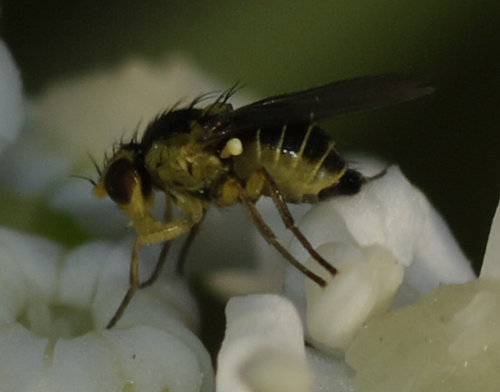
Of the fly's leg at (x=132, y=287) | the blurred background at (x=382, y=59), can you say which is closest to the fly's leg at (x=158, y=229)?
the fly's leg at (x=132, y=287)

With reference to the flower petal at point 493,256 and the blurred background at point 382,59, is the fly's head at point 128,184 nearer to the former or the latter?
the blurred background at point 382,59

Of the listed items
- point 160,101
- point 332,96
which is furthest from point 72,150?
point 332,96

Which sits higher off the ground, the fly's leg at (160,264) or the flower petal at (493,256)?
the flower petal at (493,256)

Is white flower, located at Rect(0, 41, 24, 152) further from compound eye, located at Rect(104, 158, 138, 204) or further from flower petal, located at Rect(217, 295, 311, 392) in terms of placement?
flower petal, located at Rect(217, 295, 311, 392)

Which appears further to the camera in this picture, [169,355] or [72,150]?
[72,150]

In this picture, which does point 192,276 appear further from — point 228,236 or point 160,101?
point 160,101

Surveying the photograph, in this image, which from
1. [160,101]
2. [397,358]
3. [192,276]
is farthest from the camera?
[160,101]
